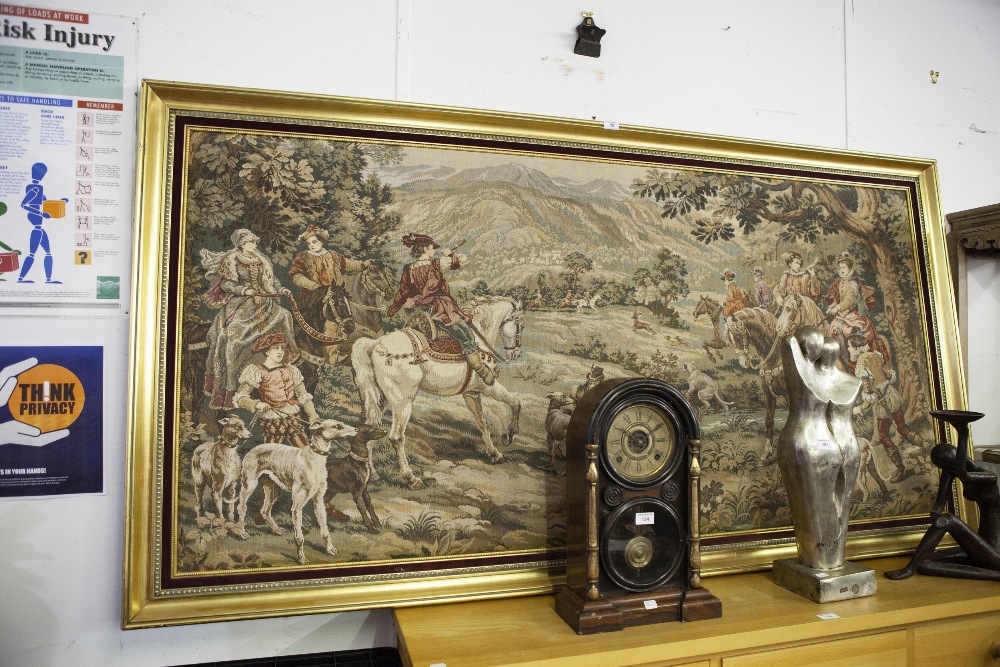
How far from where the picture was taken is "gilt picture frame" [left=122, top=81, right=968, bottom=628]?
176 cm

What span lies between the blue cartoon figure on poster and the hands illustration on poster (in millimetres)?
238

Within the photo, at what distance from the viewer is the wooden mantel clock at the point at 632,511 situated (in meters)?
1.71

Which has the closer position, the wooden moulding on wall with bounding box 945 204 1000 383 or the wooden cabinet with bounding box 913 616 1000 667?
the wooden cabinet with bounding box 913 616 1000 667

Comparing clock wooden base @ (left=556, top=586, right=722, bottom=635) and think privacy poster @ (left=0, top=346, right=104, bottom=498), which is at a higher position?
think privacy poster @ (left=0, top=346, right=104, bottom=498)

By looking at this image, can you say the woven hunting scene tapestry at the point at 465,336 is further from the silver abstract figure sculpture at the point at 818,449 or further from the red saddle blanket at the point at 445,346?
the silver abstract figure sculpture at the point at 818,449

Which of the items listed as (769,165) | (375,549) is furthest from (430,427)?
(769,165)

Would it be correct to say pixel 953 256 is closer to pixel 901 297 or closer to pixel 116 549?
pixel 901 297

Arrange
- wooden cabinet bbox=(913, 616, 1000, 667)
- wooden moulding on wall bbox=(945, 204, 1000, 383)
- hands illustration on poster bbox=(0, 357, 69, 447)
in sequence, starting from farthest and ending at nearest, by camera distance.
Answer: wooden moulding on wall bbox=(945, 204, 1000, 383), wooden cabinet bbox=(913, 616, 1000, 667), hands illustration on poster bbox=(0, 357, 69, 447)

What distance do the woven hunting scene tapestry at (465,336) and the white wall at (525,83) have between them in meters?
0.23

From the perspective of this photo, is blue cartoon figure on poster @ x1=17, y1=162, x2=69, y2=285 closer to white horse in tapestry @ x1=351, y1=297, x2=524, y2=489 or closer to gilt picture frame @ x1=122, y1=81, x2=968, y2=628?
gilt picture frame @ x1=122, y1=81, x2=968, y2=628

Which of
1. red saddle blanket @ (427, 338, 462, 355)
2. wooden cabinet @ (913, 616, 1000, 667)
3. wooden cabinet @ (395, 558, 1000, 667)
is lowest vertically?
wooden cabinet @ (913, 616, 1000, 667)

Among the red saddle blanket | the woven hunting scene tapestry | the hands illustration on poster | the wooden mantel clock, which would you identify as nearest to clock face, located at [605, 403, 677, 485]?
the wooden mantel clock

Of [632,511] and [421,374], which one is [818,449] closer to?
[632,511]

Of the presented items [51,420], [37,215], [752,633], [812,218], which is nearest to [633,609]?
[752,633]
